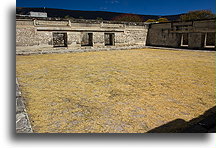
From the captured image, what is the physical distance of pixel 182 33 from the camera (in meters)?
17.0

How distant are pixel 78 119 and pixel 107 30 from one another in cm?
1510

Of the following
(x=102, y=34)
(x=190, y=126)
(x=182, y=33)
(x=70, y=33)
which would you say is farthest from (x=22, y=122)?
(x=182, y=33)

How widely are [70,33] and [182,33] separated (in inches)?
411

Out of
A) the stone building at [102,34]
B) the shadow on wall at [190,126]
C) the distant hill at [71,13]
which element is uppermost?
the distant hill at [71,13]

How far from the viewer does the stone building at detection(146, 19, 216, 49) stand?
590 inches

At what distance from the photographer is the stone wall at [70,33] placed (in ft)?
44.7

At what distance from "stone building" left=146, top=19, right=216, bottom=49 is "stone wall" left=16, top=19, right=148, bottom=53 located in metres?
1.20

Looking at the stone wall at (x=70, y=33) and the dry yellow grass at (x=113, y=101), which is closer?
the dry yellow grass at (x=113, y=101)

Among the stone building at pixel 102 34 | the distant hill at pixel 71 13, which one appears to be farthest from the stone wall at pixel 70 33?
the distant hill at pixel 71 13

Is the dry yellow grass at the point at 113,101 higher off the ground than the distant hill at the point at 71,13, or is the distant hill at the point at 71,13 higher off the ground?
the distant hill at the point at 71,13

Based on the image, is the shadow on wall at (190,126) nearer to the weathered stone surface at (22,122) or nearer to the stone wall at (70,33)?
the weathered stone surface at (22,122)

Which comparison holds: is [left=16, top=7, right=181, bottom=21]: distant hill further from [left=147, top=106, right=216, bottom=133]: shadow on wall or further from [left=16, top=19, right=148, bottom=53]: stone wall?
[left=147, top=106, right=216, bottom=133]: shadow on wall

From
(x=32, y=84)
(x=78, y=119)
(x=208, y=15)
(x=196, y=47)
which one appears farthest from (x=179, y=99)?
(x=208, y=15)

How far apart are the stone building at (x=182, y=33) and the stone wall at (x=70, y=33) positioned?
1200mm
